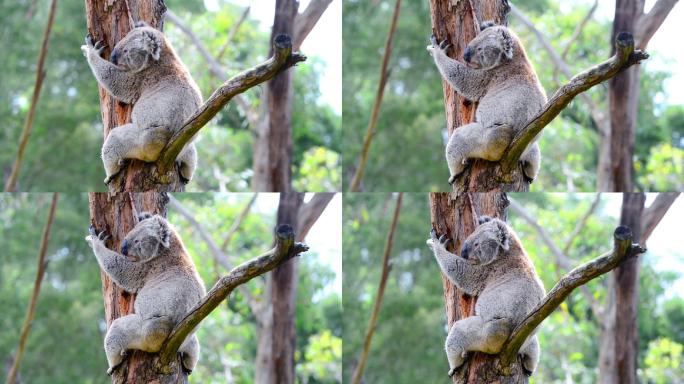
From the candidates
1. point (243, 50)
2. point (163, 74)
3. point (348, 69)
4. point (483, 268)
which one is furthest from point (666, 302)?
point (163, 74)

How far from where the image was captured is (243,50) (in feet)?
48.6

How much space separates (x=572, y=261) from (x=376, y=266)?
3.04 m

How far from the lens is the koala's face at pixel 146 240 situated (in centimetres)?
679

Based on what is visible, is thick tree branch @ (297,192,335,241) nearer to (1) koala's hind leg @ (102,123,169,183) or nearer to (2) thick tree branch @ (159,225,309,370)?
(1) koala's hind leg @ (102,123,169,183)

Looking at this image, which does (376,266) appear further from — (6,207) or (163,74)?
(6,207)

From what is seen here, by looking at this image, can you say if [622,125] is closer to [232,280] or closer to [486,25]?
[486,25]

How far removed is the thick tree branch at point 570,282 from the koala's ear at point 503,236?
26.3 inches

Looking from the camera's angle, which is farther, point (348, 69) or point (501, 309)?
point (348, 69)

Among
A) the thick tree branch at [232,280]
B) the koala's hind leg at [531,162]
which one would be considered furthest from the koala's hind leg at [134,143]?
the koala's hind leg at [531,162]

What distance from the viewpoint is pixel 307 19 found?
11.3 metres

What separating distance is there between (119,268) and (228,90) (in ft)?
5.51

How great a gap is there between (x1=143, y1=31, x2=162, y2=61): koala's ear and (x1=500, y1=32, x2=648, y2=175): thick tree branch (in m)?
2.71

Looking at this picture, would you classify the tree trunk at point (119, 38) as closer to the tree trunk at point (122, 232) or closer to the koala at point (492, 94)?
the tree trunk at point (122, 232)

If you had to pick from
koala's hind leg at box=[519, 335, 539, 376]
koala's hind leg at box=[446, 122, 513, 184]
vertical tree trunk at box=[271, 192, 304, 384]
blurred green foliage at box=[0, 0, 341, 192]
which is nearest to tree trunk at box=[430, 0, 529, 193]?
koala's hind leg at box=[446, 122, 513, 184]
